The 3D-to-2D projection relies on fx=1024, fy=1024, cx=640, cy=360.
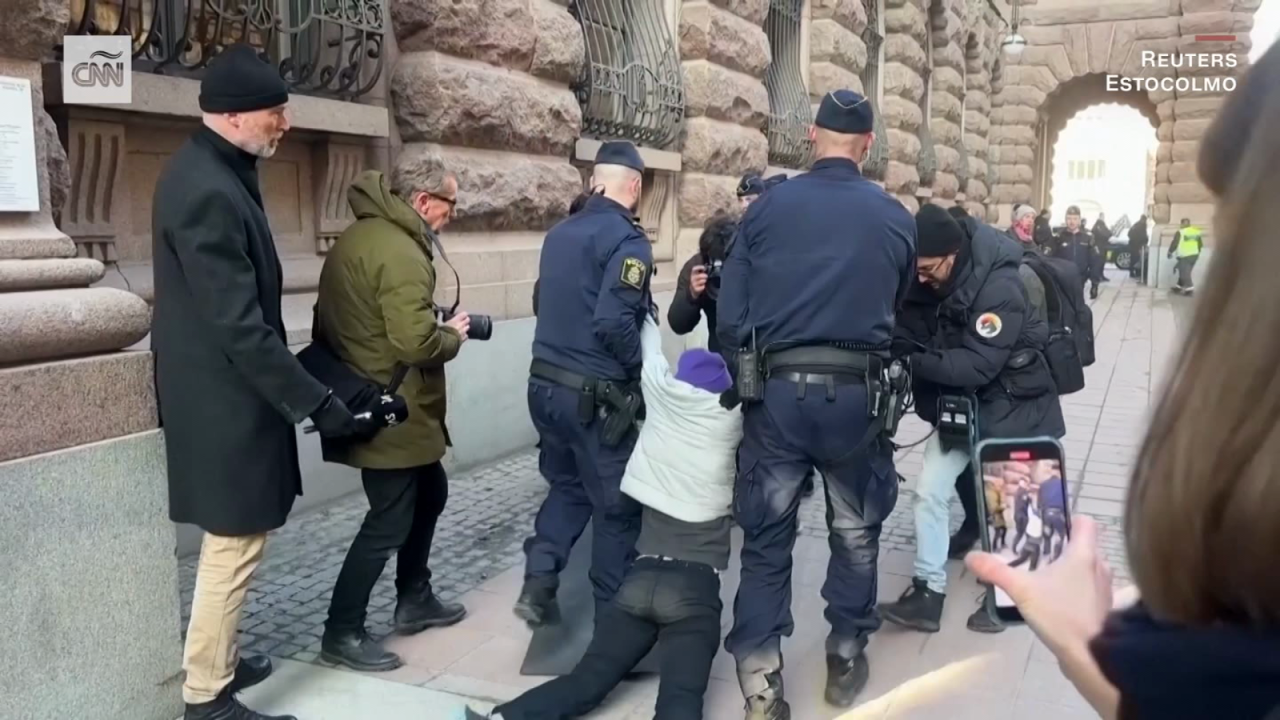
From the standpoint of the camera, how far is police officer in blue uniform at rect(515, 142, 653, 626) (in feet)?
13.1

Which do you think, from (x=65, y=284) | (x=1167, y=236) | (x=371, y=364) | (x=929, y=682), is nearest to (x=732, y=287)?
(x=371, y=364)

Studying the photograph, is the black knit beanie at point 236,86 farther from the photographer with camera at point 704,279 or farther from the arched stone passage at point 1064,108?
the arched stone passage at point 1064,108

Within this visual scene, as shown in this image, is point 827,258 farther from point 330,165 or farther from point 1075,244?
point 1075,244

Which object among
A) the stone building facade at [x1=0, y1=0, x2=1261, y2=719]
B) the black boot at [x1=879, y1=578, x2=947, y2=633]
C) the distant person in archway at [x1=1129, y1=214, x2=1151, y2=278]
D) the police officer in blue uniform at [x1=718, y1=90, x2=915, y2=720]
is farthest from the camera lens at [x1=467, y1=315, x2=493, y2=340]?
the distant person in archway at [x1=1129, y1=214, x2=1151, y2=278]

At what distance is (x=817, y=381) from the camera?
3367 millimetres

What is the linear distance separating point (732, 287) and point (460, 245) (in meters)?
3.04

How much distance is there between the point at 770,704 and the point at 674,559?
556mm

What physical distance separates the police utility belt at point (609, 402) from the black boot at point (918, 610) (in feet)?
4.39

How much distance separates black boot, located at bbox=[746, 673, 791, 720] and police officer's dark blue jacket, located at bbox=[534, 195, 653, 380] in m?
1.35

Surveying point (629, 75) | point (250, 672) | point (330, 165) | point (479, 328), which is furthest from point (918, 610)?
point (629, 75)

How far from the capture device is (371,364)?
366cm

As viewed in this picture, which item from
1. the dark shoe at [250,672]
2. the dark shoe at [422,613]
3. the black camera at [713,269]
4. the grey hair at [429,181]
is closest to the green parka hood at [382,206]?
the grey hair at [429,181]

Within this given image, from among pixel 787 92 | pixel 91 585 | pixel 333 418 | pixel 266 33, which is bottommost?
pixel 91 585

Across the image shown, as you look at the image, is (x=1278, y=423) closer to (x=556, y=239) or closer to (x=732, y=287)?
(x=732, y=287)
